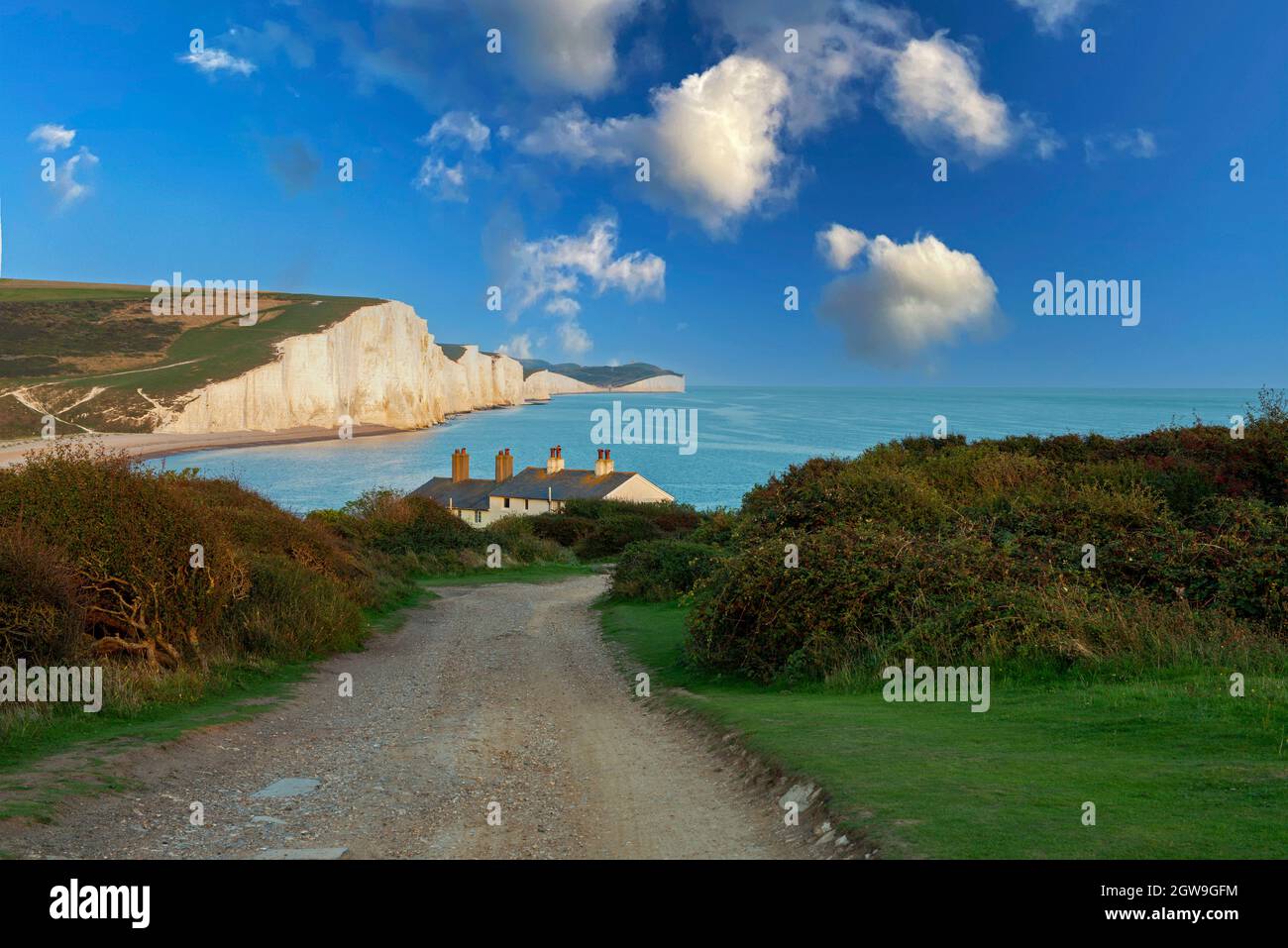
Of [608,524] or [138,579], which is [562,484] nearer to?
[608,524]

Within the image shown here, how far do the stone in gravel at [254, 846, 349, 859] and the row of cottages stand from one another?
47.8 m

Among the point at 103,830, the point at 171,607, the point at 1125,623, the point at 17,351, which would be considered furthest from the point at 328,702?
the point at 17,351

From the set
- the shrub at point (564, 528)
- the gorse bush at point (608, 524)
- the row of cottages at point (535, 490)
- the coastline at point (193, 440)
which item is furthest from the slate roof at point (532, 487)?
the coastline at point (193, 440)

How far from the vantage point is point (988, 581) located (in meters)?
13.6

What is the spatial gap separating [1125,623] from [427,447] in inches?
→ 4586

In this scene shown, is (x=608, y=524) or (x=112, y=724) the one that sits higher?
(x=608, y=524)

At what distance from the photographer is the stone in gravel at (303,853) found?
22.1 feet

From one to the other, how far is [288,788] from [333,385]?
134m

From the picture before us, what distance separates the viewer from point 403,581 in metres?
29.7

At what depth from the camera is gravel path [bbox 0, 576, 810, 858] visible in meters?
7.09

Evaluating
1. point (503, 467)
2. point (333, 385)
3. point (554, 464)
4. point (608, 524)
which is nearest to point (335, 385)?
point (333, 385)
